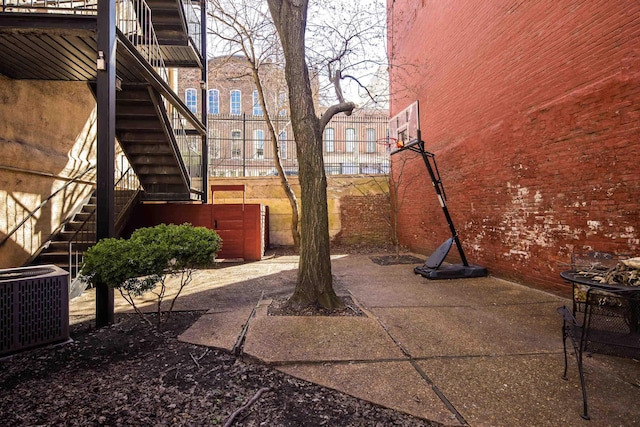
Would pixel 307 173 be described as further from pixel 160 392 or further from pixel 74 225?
pixel 74 225

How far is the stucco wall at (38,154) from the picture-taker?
5434 mm

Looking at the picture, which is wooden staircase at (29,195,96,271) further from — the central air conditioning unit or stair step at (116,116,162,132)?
the central air conditioning unit

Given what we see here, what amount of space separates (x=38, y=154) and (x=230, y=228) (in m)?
4.22

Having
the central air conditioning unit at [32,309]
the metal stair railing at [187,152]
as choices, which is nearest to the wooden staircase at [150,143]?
the metal stair railing at [187,152]

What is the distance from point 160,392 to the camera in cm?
243

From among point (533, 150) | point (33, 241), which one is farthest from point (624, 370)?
point (33, 241)

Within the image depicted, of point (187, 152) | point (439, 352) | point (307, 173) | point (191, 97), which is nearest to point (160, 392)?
point (439, 352)

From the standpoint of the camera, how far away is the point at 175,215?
845 cm

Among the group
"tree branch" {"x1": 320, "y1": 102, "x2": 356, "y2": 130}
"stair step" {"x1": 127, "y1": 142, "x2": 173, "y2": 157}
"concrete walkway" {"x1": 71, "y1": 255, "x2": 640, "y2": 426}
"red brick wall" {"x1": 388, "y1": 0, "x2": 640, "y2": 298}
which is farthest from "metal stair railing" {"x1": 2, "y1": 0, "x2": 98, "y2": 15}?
"red brick wall" {"x1": 388, "y1": 0, "x2": 640, "y2": 298}

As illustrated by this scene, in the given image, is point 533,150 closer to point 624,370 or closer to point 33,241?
point 624,370

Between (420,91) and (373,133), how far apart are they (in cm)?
467

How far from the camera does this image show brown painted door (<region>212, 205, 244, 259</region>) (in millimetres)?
8617

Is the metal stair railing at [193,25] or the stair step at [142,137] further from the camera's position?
the metal stair railing at [193,25]

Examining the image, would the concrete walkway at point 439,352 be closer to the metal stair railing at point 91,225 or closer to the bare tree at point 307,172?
the bare tree at point 307,172
